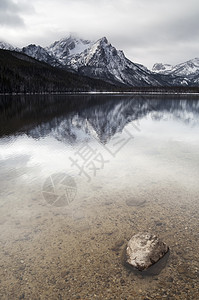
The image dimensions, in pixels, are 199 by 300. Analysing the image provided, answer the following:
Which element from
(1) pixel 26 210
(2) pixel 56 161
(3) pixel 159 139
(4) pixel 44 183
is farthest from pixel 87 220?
(3) pixel 159 139

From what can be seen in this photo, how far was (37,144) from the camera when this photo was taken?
21.8 meters

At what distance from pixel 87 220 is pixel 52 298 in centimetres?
361

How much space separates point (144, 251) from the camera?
6812mm

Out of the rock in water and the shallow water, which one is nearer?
the shallow water

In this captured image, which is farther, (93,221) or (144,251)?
(93,221)

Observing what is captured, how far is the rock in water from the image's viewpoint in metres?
6.62

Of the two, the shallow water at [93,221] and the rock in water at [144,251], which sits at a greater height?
the rock in water at [144,251]

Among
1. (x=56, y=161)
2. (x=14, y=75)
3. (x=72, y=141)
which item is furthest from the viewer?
(x=14, y=75)

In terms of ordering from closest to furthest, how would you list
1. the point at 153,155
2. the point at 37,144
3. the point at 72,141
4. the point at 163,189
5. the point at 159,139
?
the point at 163,189 → the point at 153,155 → the point at 37,144 → the point at 72,141 → the point at 159,139

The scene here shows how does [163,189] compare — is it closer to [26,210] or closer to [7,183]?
[26,210]

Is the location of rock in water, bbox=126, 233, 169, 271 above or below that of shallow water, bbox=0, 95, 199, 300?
above

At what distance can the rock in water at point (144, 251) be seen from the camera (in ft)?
21.7

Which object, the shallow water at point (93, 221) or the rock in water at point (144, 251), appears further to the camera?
the rock in water at point (144, 251)

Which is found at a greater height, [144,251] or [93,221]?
[144,251]
